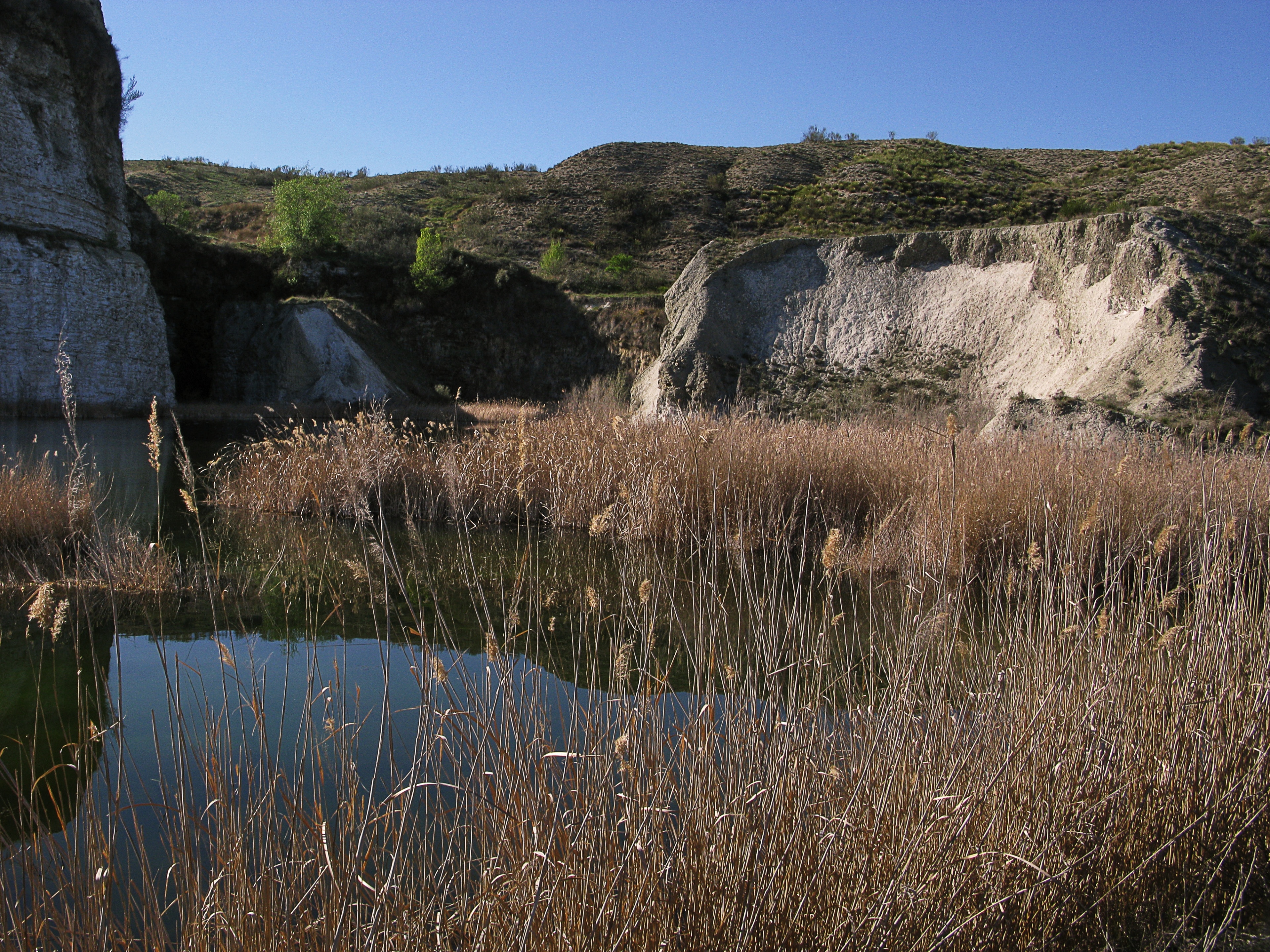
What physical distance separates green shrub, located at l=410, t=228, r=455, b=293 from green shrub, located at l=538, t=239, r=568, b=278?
12.0ft

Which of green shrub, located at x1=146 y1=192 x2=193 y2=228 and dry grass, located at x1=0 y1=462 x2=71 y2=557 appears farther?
green shrub, located at x1=146 y1=192 x2=193 y2=228

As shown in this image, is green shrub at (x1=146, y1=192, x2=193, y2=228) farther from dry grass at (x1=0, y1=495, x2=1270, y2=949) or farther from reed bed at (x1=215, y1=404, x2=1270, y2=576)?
dry grass at (x1=0, y1=495, x2=1270, y2=949)

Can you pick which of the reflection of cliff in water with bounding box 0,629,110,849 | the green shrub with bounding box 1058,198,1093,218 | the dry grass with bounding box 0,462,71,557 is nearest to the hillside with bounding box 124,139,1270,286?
the green shrub with bounding box 1058,198,1093,218

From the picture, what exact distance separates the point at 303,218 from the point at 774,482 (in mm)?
25421

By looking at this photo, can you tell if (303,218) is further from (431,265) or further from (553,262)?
(553,262)

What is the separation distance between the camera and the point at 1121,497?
21.6 feet

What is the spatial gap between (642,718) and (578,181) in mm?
43792

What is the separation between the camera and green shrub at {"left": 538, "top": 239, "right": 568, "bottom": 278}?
30.5 metres

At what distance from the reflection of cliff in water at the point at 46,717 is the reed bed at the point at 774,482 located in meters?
1.81

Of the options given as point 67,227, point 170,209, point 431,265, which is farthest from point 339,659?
point 170,209

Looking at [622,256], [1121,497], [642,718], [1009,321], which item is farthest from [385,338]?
[642,718]

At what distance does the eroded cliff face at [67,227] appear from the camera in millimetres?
17609

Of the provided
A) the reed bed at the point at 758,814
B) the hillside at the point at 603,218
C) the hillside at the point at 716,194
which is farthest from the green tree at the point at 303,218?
the reed bed at the point at 758,814

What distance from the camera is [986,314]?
17328 millimetres
